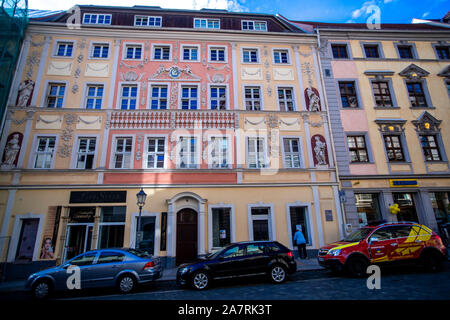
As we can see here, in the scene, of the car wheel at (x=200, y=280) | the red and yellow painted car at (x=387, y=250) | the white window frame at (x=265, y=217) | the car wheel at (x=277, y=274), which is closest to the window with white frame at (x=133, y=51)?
the white window frame at (x=265, y=217)

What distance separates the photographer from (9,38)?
14.0 m

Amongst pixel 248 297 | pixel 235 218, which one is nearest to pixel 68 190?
pixel 235 218

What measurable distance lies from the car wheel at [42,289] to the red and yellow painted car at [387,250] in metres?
10.0

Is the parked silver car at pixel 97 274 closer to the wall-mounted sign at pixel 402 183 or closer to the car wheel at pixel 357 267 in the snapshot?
the car wheel at pixel 357 267

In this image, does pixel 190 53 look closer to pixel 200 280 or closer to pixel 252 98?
pixel 252 98

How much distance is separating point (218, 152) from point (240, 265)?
7675 millimetres

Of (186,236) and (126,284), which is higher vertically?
(186,236)

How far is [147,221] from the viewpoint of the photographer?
13.0m

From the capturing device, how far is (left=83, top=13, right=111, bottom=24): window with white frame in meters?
16.9

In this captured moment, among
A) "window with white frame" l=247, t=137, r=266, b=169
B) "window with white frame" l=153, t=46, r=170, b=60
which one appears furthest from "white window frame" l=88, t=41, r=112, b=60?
"window with white frame" l=247, t=137, r=266, b=169

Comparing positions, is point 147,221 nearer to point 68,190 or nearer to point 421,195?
point 68,190

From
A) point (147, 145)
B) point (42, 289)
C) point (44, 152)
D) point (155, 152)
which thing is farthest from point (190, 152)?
point (42, 289)

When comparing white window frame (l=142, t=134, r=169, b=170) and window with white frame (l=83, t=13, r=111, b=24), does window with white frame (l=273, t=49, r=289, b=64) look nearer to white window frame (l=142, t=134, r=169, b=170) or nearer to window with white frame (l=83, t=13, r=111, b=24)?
white window frame (l=142, t=134, r=169, b=170)

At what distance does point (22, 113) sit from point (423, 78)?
2740 centimetres
